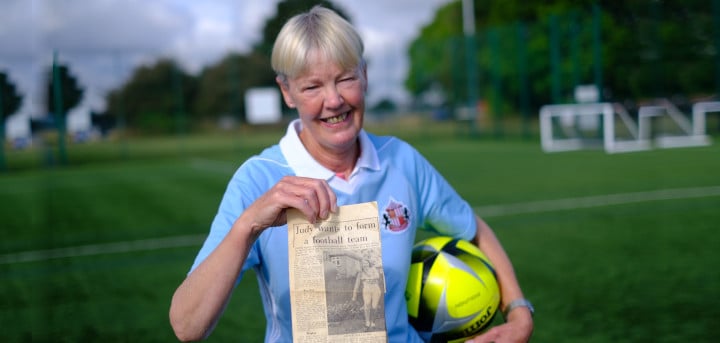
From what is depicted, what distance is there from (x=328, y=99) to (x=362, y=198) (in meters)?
0.36

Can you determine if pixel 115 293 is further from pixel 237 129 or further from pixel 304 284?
pixel 237 129

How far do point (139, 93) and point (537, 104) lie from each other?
44.4ft

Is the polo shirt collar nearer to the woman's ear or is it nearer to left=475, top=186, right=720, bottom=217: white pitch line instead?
the woman's ear

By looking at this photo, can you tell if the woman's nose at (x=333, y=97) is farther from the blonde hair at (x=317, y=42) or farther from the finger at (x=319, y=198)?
the finger at (x=319, y=198)

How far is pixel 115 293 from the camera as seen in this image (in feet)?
18.8

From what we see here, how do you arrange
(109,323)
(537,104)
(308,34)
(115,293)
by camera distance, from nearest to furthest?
(308,34)
(109,323)
(115,293)
(537,104)

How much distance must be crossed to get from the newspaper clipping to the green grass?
2.54 meters

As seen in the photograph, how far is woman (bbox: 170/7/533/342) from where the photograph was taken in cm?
185

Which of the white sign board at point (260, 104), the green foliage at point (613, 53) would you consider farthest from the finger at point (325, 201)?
the white sign board at point (260, 104)

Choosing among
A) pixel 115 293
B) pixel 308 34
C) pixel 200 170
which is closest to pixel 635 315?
pixel 308 34

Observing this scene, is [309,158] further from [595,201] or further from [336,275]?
[595,201]

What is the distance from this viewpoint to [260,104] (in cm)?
2836

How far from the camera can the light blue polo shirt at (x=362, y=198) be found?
7.13ft

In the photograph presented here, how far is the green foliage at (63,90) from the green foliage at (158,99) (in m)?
2.24
